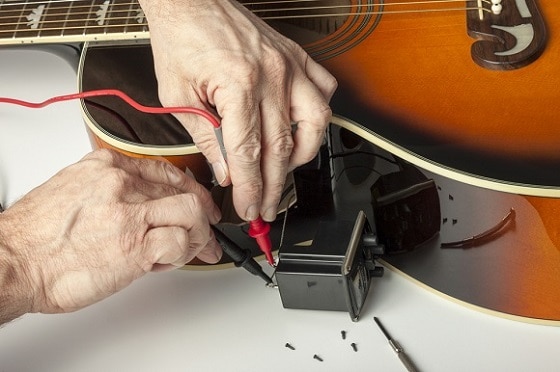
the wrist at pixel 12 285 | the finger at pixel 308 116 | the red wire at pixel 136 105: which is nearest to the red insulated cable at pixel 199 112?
the red wire at pixel 136 105

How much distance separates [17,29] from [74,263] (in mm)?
521

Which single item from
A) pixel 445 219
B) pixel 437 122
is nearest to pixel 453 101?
pixel 437 122

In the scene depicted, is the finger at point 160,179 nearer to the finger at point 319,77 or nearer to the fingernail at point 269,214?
the fingernail at point 269,214

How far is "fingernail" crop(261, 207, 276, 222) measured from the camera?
106cm

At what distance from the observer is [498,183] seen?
3.18 feet

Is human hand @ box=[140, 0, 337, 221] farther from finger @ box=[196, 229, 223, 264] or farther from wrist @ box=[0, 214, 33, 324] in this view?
wrist @ box=[0, 214, 33, 324]

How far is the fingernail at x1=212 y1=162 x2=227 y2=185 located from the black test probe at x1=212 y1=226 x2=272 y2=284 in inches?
3.1

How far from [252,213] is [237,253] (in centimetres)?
7

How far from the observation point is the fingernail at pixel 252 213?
3.41ft

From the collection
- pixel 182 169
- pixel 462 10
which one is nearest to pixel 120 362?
pixel 182 169

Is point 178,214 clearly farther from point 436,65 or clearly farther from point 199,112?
point 436,65

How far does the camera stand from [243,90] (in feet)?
3.18

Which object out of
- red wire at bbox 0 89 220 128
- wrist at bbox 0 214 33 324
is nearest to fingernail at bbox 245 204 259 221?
red wire at bbox 0 89 220 128

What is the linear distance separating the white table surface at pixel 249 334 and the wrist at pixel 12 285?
13 centimetres
